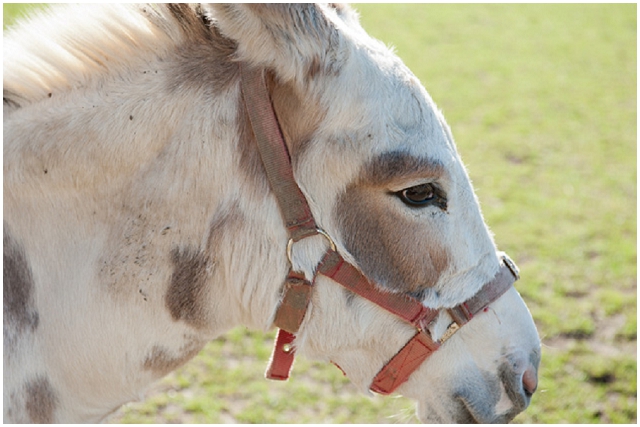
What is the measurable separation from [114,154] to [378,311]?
1012 millimetres

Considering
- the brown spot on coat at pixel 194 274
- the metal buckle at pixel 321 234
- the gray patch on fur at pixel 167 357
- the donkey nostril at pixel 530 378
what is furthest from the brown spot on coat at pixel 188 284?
the donkey nostril at pixel 530 378

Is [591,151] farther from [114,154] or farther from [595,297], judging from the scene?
[114,154]

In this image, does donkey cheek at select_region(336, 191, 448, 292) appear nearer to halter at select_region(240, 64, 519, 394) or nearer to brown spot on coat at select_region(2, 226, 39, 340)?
halter at select_region(240, 64, 519, 394)

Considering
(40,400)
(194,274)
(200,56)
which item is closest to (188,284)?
(194,274)

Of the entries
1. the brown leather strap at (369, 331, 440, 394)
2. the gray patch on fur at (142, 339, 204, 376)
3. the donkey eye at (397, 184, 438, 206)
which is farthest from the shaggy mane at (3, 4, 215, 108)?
the brown leather strap at (369, 331, 440, 394)

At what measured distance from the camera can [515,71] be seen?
12477mm

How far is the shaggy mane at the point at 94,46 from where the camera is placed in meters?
1.89

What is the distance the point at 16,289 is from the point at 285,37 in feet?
3.71

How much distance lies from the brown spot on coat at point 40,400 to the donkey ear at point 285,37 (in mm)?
1206

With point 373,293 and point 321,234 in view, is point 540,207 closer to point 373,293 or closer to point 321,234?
point 373,293

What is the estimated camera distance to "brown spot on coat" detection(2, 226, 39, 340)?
1871mm

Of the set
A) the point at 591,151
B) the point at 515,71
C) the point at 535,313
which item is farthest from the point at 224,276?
the point at 515,71

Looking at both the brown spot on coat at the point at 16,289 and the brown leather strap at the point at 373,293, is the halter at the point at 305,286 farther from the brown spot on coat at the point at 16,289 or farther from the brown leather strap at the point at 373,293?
the brown spot on coat at the point at 16,289

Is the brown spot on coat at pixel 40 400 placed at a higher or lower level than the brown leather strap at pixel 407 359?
higher
